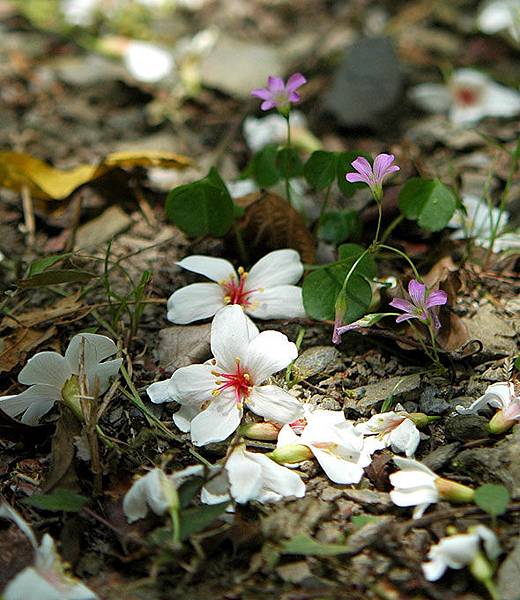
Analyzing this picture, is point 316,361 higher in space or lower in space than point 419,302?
lower

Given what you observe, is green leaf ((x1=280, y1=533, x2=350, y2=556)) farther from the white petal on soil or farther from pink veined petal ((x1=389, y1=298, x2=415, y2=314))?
the white petal on soil

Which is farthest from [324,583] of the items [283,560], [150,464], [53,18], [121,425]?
[53,18]

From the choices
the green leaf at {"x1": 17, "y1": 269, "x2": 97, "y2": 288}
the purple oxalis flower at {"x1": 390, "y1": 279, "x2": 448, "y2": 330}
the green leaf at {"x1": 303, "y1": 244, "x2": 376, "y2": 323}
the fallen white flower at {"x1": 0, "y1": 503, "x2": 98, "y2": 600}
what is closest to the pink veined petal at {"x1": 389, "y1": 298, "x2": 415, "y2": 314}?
the purple oxalis flower at {"x1": 390, "y1": 279, "x2": 448, "y2": 330}

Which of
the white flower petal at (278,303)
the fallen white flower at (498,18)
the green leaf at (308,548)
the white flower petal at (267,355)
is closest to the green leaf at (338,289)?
the white flower petal at (278,303)

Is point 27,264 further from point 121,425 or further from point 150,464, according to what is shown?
point 150,464

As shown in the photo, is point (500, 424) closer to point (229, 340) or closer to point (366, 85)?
point (229, 340)

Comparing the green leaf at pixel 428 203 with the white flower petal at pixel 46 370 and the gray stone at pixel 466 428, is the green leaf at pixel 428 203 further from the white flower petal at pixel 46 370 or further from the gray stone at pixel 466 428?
the white flower petal at pixel 46 370

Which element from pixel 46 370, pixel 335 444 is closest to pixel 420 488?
pixel 335 444
